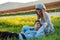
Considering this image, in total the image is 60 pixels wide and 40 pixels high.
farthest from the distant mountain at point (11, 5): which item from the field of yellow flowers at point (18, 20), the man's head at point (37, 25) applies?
the man's head at point (37, 25)

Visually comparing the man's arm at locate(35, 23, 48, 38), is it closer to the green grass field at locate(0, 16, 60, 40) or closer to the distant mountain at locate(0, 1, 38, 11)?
the green grass field at locate(0, 16, 60, 40)

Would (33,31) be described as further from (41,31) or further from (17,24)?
(17,24)

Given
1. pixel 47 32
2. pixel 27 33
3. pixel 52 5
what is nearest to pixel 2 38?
pixel 27 33

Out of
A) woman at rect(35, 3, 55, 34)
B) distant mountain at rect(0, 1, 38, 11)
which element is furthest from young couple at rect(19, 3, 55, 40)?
distant mountain at rect(0, 1, 38, 11)

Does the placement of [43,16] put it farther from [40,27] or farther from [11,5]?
[11,5]

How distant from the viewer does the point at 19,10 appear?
1.98m

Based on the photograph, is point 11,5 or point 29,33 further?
point 11,5

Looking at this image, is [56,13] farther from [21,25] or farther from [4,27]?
[4,27]

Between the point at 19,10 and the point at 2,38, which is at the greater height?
the point at 19,10

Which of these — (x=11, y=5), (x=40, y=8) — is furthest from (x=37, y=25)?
(x=11, y=5)

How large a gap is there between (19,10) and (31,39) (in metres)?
0.32

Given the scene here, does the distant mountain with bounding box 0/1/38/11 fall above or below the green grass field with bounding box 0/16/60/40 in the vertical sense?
above

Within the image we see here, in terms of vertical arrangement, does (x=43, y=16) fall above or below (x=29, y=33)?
above

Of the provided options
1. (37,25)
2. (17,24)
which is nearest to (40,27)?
(37,25)
